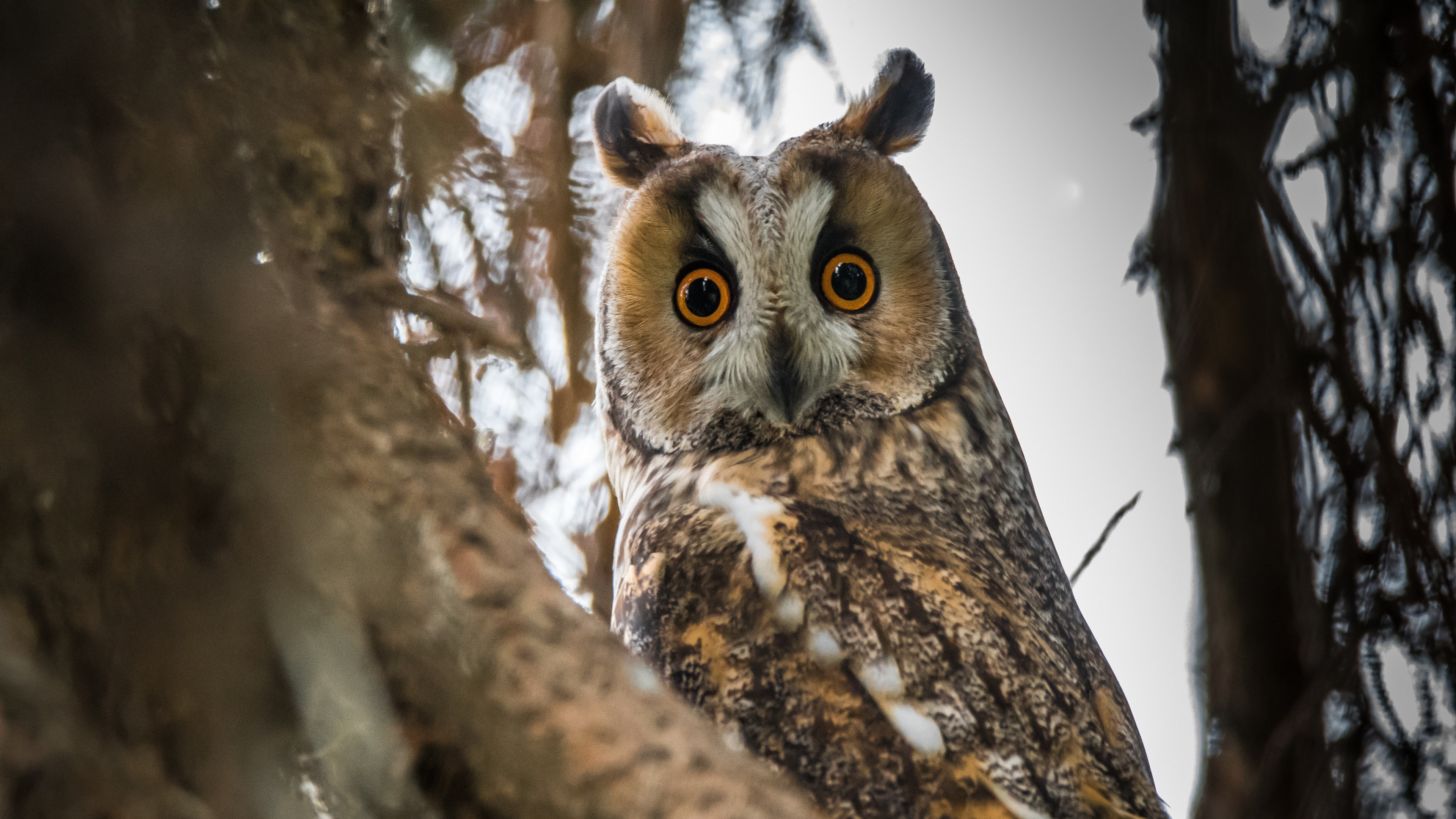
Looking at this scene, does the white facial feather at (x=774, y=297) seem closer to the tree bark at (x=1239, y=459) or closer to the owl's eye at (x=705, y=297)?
the owl's eye at (x=705, y=297)

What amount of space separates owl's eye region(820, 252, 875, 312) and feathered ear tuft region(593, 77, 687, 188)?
51 centimetres

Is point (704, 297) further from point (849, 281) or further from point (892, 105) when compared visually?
point (892, 105)

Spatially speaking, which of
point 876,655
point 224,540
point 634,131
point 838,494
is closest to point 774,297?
point 838,494

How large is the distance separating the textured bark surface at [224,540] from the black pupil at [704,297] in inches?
46.0

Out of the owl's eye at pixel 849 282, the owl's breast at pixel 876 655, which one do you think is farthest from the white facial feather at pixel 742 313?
the owl's breast at pixel 876 655

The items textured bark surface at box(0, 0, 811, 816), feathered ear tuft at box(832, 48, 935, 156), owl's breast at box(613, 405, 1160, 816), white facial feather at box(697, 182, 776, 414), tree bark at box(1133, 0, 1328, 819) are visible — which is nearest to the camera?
textured bark surface at box(0, 0, 811, 816)

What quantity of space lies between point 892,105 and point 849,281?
521 mm

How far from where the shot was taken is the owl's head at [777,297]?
1.78 m

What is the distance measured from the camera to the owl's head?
178cm

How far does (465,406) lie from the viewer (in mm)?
1872

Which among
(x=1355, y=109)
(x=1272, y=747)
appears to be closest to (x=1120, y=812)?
(x=1272, y=747)

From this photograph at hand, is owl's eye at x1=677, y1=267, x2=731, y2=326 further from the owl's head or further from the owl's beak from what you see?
the owl's beak

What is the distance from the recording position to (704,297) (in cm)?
187

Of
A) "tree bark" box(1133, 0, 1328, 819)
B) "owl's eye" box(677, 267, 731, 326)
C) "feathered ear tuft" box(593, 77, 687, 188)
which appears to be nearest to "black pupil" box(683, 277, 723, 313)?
"owl's eye" box(677, 267, 731, 326)
